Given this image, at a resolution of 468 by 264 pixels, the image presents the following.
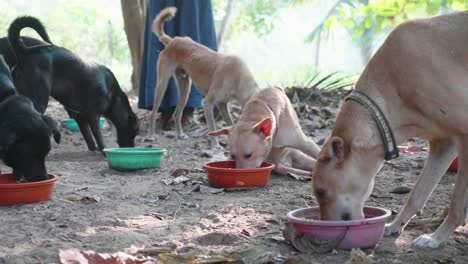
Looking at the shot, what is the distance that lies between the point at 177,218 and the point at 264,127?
1.49 metres

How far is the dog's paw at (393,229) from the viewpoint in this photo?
3.74 meters

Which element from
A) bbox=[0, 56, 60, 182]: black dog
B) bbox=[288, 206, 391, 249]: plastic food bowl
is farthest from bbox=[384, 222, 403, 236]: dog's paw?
bbox=[0, 56, 60, 182]: black dog

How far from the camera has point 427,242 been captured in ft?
11.2

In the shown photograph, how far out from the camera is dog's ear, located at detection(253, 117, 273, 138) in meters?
5.26

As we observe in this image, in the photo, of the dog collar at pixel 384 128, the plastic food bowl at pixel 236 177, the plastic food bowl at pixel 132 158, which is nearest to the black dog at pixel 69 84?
the plastic food bowl at pixel 132 158

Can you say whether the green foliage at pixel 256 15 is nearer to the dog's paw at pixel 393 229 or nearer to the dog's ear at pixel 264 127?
the dog's ear at pixel 264 127

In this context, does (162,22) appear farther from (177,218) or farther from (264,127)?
(177,218)

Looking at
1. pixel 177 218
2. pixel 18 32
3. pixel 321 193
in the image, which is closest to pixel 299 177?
pixel 177 218

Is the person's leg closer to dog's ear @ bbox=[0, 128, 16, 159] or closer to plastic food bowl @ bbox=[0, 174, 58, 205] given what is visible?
dog's ear @ bbox=[0, 128, 16, 159]

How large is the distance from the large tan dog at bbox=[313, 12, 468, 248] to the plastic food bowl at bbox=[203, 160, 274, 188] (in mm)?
1424

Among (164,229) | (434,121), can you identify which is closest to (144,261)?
(164,229)

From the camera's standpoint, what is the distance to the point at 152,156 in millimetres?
5984

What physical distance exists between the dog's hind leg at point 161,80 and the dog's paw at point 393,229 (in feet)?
17.8

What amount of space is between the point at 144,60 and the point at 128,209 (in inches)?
214
